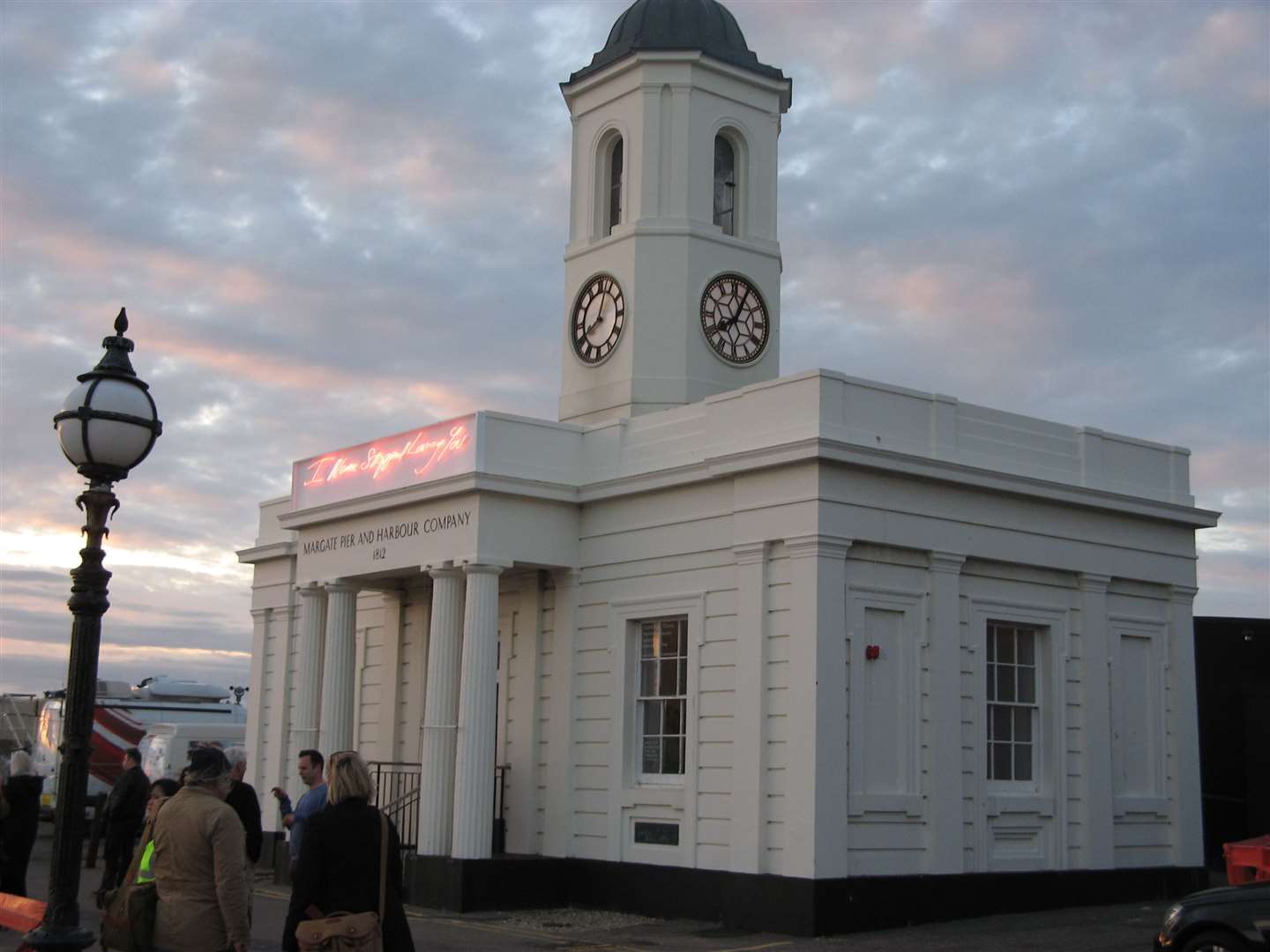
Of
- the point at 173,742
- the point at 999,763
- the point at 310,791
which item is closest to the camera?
the point at 310,791

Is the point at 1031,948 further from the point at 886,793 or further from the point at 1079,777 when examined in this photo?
the point at 1079,777

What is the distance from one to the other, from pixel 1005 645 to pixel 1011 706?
0.72 m

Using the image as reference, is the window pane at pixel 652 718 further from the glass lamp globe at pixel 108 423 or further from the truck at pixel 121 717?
the truck at pixel 121 717

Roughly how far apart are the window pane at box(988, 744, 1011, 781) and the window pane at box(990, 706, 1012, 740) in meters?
0.11

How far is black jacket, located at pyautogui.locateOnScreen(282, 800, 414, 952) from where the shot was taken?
6.94m

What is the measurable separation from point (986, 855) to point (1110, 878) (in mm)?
2193

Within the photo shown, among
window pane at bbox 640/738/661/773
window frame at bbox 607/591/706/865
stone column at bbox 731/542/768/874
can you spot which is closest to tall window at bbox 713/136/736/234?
window frame at bbox 607/591/706/865

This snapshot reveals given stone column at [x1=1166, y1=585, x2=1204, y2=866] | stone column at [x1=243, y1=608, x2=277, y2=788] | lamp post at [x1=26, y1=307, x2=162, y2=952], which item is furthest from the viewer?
stone column at [x1=243, y1=608, x2=277, y2=788]

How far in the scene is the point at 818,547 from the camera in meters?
15.9

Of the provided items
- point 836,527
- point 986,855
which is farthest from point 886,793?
point 836,527

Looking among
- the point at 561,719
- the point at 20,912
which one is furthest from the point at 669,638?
the point at 20,912

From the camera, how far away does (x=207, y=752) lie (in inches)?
302

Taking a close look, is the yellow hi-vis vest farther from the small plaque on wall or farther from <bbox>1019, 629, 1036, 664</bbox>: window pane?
<bbox>1019, 629, 1036, 664</bbox>: window pane

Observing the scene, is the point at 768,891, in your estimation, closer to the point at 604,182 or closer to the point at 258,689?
the point at 604,182
